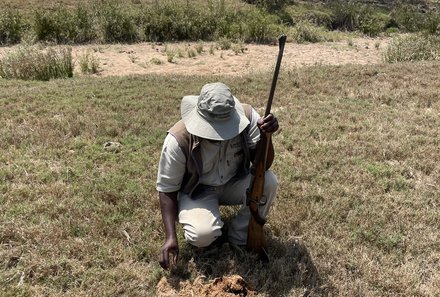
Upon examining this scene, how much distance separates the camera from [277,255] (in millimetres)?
3486

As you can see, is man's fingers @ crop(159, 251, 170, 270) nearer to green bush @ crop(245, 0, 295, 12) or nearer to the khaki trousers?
the khaki trousers

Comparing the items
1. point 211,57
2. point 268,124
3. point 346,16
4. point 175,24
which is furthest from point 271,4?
point 268,124

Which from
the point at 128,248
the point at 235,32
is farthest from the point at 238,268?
the point at 235,32

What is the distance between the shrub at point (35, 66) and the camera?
29.3ft

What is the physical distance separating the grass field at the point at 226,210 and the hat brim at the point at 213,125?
1.03m

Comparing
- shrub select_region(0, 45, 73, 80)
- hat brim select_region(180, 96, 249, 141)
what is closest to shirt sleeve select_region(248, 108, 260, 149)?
hat brim select_region(180, 96, 249, 141)

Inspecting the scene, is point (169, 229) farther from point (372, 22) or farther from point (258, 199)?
point (372, 22)

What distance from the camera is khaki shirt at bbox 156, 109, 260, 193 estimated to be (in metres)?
3.07

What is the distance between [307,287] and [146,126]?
3393 millimetres

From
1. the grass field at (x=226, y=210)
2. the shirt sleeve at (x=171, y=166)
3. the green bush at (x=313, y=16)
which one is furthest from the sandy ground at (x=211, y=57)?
the shirt sleeve at (x=171, y=166)

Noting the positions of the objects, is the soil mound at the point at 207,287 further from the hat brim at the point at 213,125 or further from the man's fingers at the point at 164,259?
the hat brim at the point at 213,125

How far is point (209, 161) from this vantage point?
321 centimetres

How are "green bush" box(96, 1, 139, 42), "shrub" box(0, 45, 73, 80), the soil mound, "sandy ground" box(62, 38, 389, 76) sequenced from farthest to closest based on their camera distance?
"green bush" box(96, 1, 139, 42)
"sandy ground" box(62, 38, 389, 76)
"shrub" box(0, 45, 73, 80)
the soil mound

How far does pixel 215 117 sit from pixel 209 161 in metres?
0.42
